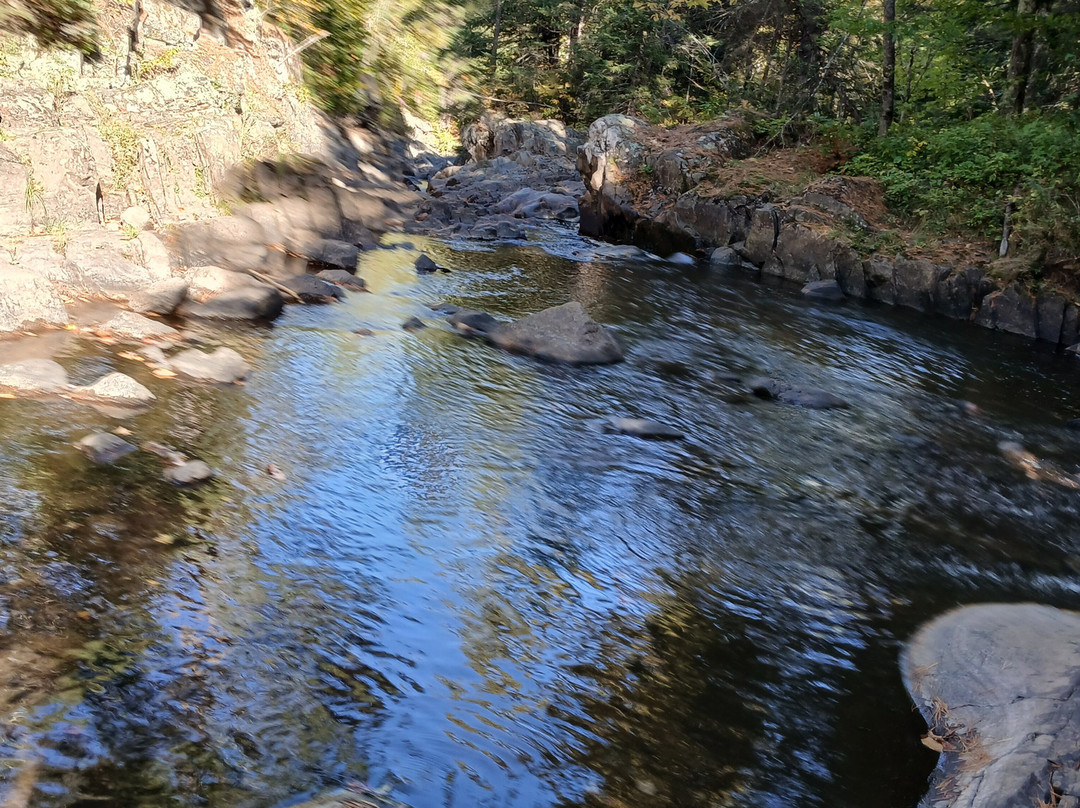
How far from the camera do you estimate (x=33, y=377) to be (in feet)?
19.2

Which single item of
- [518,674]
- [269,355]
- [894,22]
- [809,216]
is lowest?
[518,674]

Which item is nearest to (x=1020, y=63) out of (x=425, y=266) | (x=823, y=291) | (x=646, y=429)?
(x=823, y=291)

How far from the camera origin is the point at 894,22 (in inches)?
606

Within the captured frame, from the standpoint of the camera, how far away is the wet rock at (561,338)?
355 inches

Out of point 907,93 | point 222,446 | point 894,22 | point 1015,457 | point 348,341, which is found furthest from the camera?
point 907,93

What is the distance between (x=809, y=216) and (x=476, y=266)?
22.9 feet

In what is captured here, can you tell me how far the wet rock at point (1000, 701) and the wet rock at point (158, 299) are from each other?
23.6 ft

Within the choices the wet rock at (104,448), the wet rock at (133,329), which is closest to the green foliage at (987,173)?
Result: the wet rock at (133,329)

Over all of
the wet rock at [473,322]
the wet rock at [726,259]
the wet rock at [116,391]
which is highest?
the wet rock at [726,259]

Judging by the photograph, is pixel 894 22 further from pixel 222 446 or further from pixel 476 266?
pixel 222 446

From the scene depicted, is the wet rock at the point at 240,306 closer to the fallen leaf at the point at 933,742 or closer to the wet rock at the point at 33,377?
the wet rock at the point at 33,377

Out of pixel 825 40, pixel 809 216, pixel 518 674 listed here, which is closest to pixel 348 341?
pixel 518 674

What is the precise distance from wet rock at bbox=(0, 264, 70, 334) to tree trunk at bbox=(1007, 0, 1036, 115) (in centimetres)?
1540

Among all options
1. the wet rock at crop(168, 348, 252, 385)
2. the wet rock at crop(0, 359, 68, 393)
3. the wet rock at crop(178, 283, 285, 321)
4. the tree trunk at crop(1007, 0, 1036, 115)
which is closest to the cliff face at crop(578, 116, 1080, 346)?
the tree trunk at crop(1007, 0, 1036, 115)
